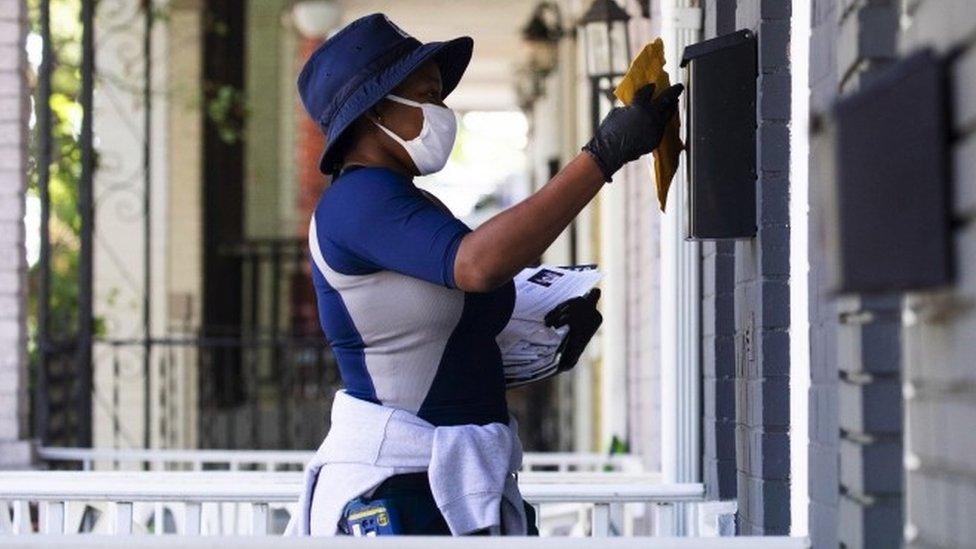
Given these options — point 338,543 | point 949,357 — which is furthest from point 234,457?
point 949,357

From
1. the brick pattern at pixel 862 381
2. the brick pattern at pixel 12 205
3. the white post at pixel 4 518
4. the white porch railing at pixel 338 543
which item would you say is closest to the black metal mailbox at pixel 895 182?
the brick pattern at pixel 862 381

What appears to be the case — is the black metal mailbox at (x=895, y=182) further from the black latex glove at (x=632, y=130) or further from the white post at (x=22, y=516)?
the white post at (x=22, y=516)

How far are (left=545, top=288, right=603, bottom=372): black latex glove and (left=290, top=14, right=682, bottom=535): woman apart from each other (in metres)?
0.13

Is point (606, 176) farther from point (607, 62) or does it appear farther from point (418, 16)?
point (418, 16)

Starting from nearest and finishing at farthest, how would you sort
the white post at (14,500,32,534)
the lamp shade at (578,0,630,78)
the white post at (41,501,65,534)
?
the white post at (41,501,65,534) < the white post at (14,500,32,534) < the lamp shade at (578,0,630,78)

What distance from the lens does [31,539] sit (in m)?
2.61

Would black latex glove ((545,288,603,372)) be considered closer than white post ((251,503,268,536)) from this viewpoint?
Yes

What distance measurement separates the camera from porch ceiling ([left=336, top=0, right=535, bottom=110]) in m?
15.8

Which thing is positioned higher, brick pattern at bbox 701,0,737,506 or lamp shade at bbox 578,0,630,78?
lamp shade at bbox 578,0,630,78

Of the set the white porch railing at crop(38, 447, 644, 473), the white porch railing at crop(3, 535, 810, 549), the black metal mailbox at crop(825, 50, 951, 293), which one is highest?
the black metal mailbox at crop(825, 50, 951, 293)

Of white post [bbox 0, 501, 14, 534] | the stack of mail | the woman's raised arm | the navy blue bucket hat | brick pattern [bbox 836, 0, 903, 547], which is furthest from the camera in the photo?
white post [bbox 0, 501, 14, 534]

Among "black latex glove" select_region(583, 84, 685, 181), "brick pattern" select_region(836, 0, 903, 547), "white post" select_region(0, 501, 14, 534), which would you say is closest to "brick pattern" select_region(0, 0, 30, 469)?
"white post" select_region(0, 501, 14, 534)

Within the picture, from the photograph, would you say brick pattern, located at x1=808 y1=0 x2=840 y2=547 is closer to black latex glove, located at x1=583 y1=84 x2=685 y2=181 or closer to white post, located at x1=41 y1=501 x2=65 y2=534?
black latex glove, located at x1=583 y1=84 x2=685 y2=181

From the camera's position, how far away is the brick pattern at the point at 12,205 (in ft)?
23.0
